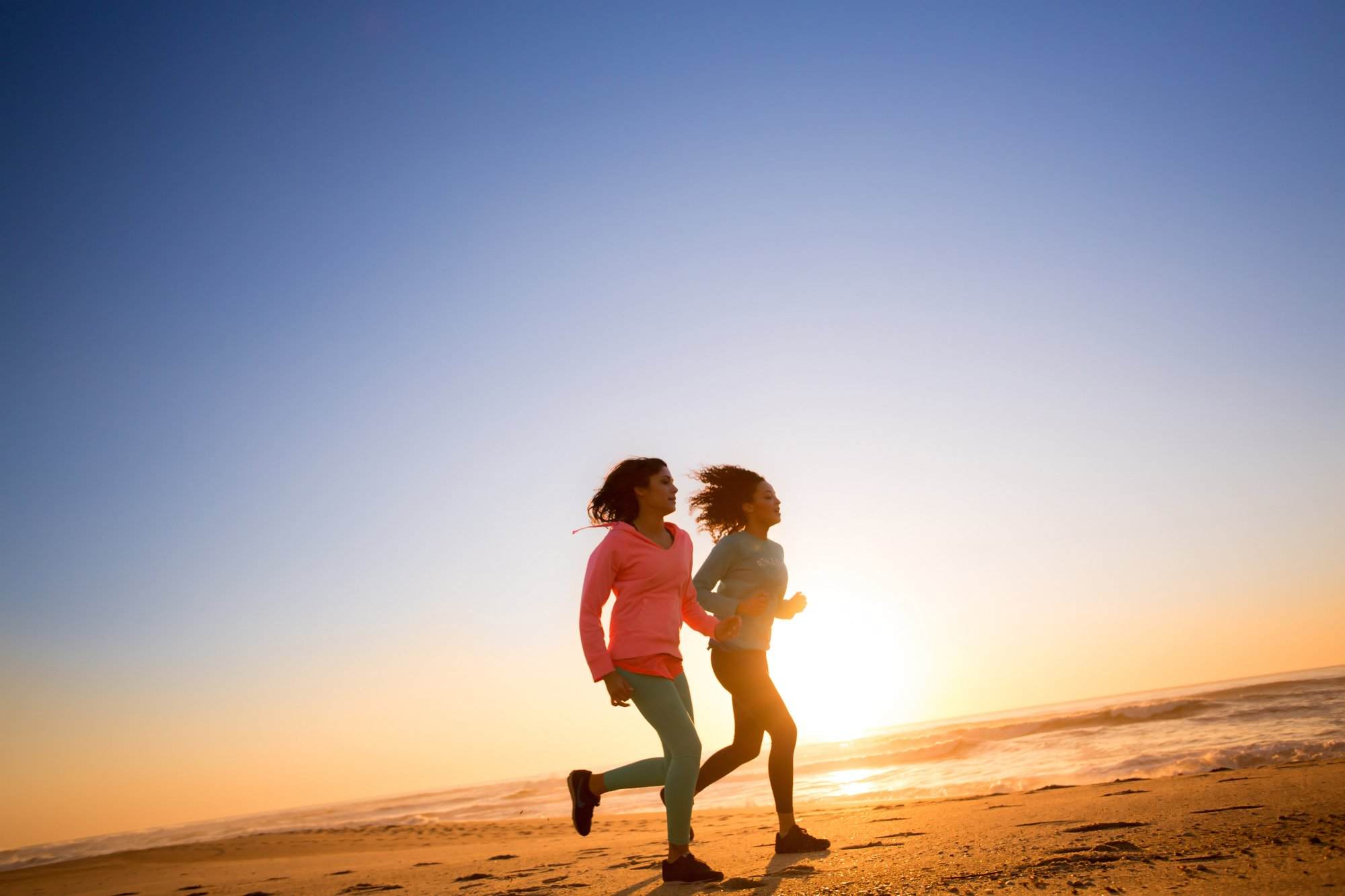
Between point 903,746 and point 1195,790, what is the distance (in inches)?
577

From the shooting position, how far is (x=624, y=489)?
14.0 feet

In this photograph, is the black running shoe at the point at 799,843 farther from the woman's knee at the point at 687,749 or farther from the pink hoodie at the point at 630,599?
the pink hoodie at the point at 630,599

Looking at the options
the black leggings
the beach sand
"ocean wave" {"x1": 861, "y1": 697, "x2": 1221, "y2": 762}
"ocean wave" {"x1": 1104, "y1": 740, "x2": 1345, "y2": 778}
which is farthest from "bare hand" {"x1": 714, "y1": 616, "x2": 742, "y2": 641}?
"ocean wave" {"x1": 861, "y1": 697, "x2": 1221, "y2": 762}

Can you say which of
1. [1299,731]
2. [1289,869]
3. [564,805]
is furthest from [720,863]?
[564,805]

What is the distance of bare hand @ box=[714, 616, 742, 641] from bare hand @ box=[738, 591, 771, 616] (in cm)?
5

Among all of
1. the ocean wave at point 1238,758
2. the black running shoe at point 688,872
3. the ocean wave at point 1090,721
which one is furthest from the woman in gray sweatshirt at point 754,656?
the ocean wave at point 1090,721

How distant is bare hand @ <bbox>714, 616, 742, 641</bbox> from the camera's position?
14.3 feet

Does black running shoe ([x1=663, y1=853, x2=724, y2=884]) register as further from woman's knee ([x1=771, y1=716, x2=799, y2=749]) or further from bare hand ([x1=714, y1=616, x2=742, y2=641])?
bare hand ([x1=714, y1=616, x2=742, y2=641])

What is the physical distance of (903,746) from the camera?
60.1 feet

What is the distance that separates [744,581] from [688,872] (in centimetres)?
159

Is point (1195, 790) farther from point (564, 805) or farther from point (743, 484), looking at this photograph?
point (564, 805)

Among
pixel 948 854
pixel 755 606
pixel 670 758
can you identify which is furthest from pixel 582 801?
pixel 948 854

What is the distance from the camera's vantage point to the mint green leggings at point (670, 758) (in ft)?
12.2

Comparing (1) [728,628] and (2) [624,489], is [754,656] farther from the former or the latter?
(2) [624,489]
